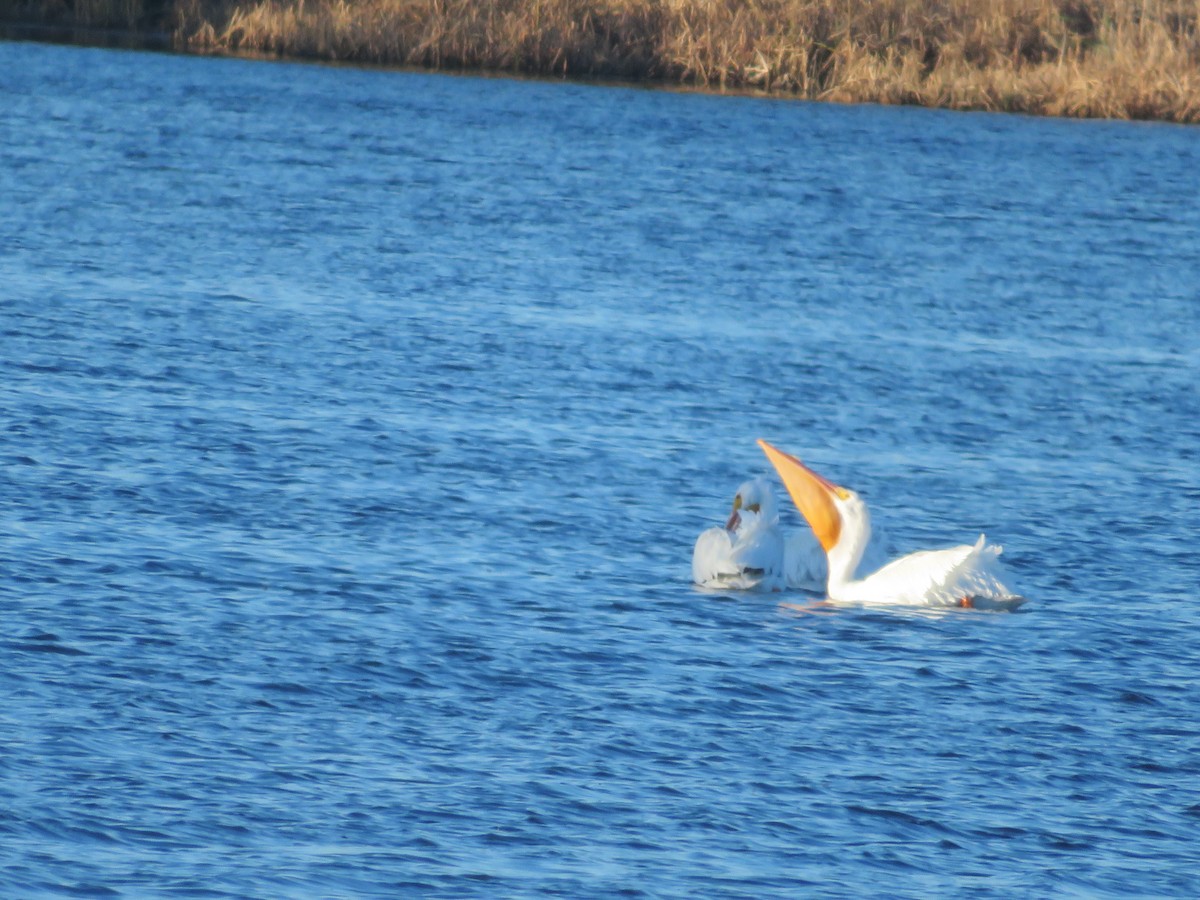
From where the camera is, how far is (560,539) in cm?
1281

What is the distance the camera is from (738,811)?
28.6 feet

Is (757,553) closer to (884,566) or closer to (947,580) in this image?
(884,566)

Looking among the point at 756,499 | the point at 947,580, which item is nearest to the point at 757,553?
the point at 756,499

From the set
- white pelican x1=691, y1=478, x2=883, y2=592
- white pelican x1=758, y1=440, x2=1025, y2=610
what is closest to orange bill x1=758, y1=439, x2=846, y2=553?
white pelican x1=758, y1=440, x2=1025, y2=610

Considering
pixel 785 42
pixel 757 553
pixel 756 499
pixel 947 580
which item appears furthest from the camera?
pixel 785 42

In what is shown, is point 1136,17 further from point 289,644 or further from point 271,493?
point 289,644

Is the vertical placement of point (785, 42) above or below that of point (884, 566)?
above

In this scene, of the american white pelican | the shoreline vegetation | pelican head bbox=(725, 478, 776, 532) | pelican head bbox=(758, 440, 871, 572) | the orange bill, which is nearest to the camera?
the american white pelican

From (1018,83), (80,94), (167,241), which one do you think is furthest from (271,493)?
(1018,83)

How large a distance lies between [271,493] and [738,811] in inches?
220

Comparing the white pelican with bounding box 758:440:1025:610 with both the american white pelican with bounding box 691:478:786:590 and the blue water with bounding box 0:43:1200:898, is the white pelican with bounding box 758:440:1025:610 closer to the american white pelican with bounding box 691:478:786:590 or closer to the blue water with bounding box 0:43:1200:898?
the blue water with bounding box 0:43:1200:898

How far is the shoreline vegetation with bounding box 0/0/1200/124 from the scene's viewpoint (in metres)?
40.3

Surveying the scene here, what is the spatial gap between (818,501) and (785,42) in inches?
1162

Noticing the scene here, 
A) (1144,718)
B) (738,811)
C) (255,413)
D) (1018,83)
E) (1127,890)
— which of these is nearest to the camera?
(1127,890)
